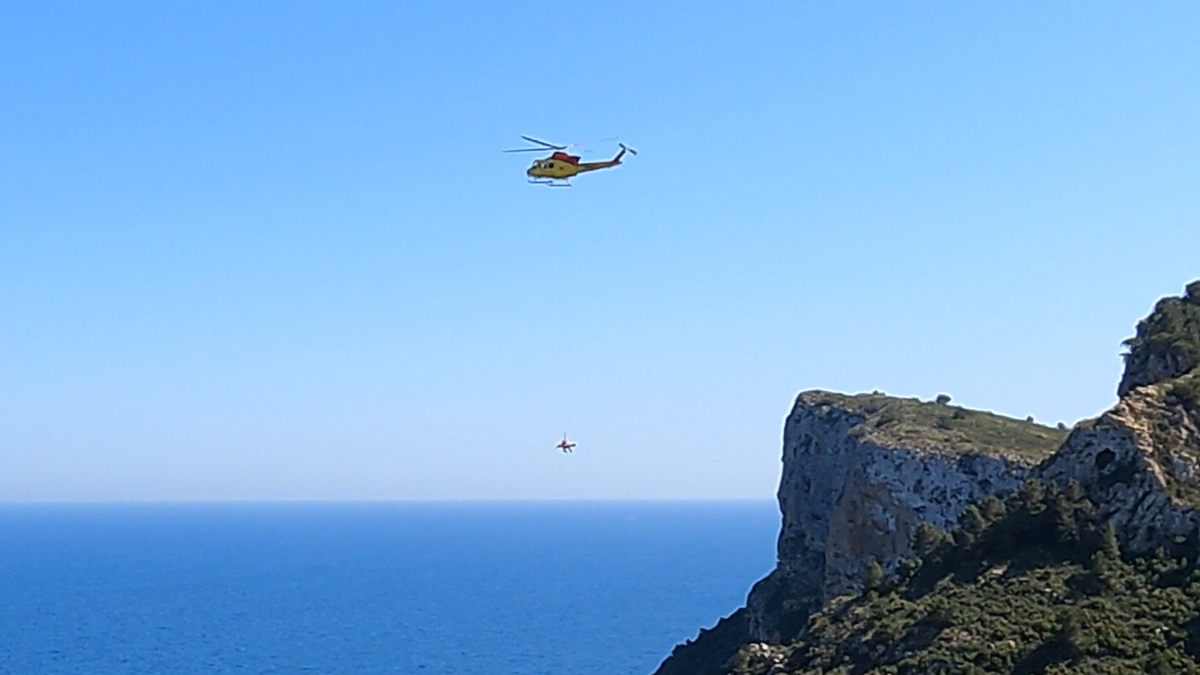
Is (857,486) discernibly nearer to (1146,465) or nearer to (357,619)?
(1146,465)

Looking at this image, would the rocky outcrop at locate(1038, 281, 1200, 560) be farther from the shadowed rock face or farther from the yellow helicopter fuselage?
the yellow helicopter fuselage

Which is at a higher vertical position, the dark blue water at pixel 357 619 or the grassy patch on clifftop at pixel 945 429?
the grassy patch on clifftop at pixel 945 429

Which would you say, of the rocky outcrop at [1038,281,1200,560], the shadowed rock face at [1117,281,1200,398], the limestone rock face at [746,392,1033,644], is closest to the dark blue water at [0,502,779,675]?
the limestone rock face at [746,392,1033,644]

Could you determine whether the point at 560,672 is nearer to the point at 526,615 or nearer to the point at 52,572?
the point at 526,615

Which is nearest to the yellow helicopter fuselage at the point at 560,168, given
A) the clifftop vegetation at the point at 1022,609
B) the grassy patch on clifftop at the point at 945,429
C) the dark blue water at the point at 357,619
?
the clifftop vegetation at the point at 1022,609

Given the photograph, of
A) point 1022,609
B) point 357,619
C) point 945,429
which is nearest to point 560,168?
point 1022,609

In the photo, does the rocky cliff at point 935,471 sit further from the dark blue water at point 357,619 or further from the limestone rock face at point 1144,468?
the dark blue water at point 357,619
